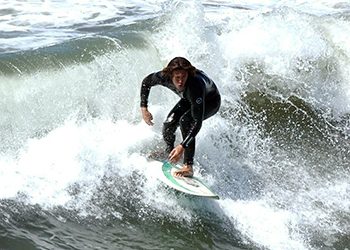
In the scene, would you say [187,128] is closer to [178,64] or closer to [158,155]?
[158,155]

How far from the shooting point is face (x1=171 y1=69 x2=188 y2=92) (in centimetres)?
548

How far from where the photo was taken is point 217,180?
22.1 ft

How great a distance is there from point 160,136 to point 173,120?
1.37 meters

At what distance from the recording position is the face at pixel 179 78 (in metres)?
5.48

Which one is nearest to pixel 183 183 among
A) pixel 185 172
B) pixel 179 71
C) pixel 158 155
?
pixel 185 172

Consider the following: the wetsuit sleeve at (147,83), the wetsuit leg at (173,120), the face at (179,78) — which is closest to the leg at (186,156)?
the wetsuit leg at (173,120)

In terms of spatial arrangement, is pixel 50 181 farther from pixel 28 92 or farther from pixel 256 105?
pixel 256 105

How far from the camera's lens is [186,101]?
6.29 m

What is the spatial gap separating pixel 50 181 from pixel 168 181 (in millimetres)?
1195

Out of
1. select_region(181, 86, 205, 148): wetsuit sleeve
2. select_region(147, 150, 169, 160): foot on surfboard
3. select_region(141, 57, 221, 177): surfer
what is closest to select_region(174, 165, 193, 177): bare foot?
select_region(141, 57, 221, 177): surfer

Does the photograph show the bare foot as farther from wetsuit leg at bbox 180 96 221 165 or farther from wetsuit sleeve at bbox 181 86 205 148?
wetsuit sleeve at bbox 181 86 205 148

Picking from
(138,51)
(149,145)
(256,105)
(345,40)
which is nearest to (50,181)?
(149,145)

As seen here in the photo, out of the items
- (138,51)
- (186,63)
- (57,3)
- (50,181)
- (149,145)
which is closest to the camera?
(186,63)

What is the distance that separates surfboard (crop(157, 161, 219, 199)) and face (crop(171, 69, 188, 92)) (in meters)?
0.99
